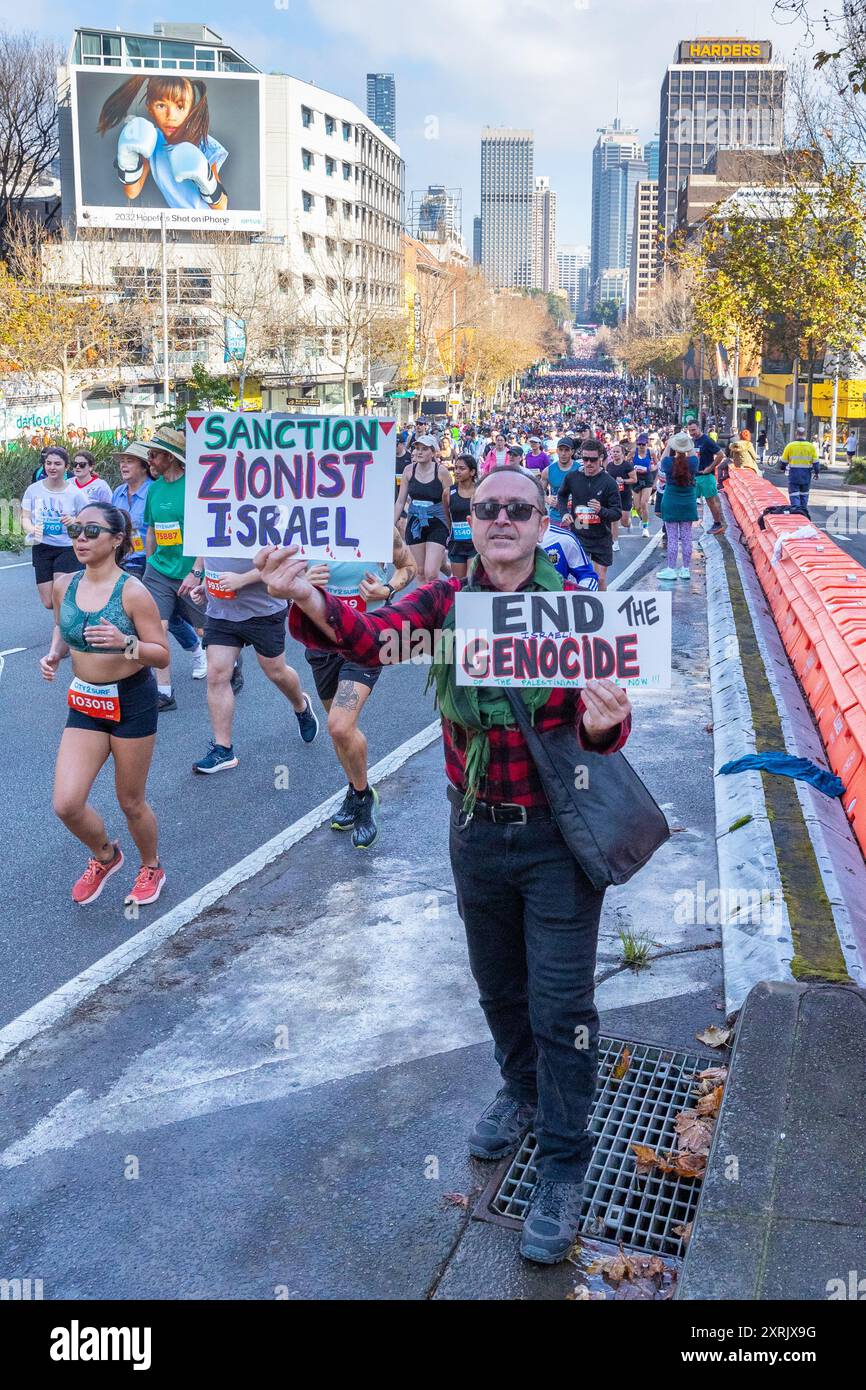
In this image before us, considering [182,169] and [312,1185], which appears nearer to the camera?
[312,1185]

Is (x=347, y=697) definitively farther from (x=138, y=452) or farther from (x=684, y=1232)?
(x=684, y=1232)

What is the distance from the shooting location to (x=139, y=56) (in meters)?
82.0

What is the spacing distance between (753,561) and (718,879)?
41.0 feet

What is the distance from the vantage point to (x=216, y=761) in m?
7.95

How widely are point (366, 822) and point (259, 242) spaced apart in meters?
74.5

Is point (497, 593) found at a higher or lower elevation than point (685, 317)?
lower

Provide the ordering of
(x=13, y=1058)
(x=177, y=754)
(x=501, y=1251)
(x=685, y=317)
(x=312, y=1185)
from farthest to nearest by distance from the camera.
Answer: (x=685, y=317), (x=177, y=754), (x=13, y=1058), (x=312, y=1185), (x=501, y=1251)

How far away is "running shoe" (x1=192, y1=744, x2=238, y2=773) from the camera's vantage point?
311 inches

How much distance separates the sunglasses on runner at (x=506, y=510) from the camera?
336 centimetres

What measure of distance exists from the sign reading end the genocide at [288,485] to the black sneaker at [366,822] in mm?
2795

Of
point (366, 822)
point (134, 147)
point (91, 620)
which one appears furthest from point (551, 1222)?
point (134, 147)

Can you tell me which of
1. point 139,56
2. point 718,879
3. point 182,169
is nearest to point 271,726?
point 718,879
